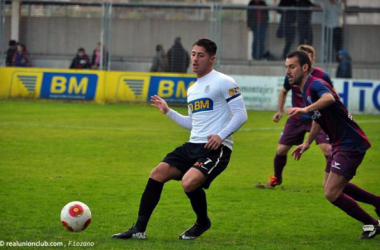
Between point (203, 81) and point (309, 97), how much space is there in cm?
110

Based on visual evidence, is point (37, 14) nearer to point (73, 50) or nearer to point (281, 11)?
point (73, 50)

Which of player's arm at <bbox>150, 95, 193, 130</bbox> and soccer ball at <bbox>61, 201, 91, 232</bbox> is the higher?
player's arm at <bbox>150, 95, 193, 130</bbox>

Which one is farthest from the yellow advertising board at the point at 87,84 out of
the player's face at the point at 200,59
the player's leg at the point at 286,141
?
the player's face at the point at 200,59

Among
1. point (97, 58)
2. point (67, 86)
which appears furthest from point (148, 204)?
point (97, 58)

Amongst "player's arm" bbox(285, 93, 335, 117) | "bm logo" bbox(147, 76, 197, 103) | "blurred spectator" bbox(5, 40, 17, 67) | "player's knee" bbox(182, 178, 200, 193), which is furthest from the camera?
"blurred spectator" bbox(5, 40, 17, 67)

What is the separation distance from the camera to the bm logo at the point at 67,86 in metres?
27.5

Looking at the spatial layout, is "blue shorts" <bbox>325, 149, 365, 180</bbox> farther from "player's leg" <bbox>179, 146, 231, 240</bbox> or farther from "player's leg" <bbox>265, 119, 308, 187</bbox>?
"player's leg" <bbox>265, 119, 308, 187</bbox>

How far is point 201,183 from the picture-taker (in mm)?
7934

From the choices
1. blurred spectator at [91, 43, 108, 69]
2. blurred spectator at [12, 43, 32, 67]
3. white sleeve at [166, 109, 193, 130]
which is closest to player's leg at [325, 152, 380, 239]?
white sleeve at [166, 109, 193, 130]

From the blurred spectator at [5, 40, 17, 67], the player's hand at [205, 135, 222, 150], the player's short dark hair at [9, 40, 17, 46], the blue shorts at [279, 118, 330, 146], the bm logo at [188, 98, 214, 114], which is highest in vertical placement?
the player's short dark hair at [9, 40, 17, 46]

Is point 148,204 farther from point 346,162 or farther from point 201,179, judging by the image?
point 346,162

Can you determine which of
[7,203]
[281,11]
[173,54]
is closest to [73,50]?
[173,54]

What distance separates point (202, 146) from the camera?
812cm

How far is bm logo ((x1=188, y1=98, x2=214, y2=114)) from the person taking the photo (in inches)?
321
